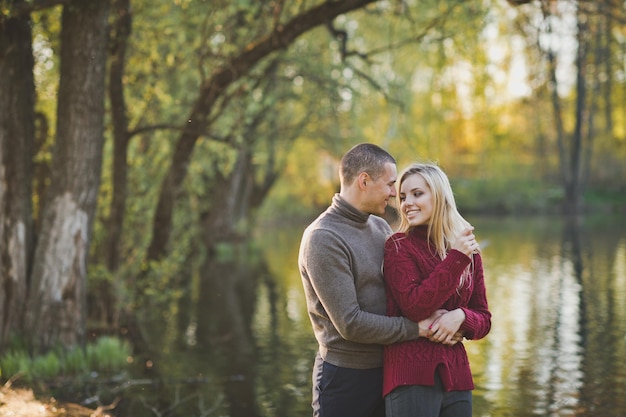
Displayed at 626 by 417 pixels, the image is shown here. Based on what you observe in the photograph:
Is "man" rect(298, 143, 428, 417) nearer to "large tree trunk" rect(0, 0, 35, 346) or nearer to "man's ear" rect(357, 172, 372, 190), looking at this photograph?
"man's ear" rect(357, 172, 372, 190)

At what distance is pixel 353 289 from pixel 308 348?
25.5 feet

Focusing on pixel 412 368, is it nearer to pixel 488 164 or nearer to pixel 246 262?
pixel 246 262

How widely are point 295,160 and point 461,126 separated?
3022cm

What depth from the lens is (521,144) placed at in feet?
194

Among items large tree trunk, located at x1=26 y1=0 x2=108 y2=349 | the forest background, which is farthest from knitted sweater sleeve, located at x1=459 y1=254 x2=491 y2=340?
large tree trunk, located at x1=26 y1=0 x2=108 y2=349

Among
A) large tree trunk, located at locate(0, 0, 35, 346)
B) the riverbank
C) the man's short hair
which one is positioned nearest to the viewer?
the man's short hair

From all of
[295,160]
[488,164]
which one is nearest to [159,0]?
[295,160]

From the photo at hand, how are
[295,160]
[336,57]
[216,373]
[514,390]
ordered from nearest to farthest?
1. [514,390]
2. [216,373]
3. [336,57]
4. [295,160]

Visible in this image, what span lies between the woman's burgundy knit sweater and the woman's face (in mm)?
99

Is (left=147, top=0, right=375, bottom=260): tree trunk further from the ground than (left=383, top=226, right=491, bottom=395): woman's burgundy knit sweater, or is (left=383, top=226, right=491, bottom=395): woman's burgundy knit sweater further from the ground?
(left=147, top=0, right=375, bottom=260): tree trunk

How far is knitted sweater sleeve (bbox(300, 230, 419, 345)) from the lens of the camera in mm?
3979

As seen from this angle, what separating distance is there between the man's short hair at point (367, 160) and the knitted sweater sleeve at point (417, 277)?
319 millimetres

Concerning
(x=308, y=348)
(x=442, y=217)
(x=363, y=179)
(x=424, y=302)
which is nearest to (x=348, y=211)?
(x=363, y=179)

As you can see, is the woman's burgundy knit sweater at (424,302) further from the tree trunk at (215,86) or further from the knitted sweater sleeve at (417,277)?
the tree trunk at (215,86)
